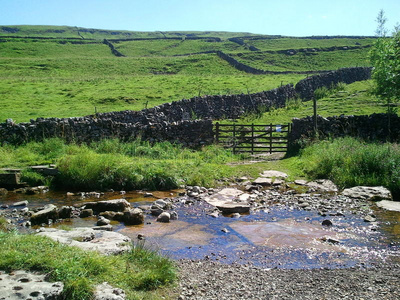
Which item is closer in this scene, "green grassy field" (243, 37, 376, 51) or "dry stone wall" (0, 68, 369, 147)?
"dry stone wall" (0, 68, 369, 147)

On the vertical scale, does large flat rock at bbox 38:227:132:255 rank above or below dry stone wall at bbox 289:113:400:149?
below

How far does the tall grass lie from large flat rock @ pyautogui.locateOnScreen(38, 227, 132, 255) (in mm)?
9530

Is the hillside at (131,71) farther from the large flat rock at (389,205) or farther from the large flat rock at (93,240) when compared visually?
the large flat rock at (389,205)

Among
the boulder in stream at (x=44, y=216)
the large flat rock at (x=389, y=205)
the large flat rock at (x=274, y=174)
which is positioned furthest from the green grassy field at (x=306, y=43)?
the boulder in stream at (x=44, y=216)

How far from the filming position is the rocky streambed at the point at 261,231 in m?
7.73

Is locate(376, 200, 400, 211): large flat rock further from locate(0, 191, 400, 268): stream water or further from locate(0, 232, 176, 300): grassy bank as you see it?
locate(0, 232, 176, 300): grassy bank

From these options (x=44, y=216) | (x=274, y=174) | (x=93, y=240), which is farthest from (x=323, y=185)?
(x=44, y=216)

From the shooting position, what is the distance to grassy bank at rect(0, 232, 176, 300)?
21.1 feet

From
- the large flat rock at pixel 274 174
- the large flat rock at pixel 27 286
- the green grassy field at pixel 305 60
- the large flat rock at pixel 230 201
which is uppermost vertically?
the green grassy field at pixel 305 60

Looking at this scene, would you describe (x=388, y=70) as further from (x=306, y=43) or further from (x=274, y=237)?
(x=306, y=43)

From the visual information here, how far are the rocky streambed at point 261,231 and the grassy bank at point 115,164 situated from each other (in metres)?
0.82

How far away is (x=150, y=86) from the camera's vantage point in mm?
40250

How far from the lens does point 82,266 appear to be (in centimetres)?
679

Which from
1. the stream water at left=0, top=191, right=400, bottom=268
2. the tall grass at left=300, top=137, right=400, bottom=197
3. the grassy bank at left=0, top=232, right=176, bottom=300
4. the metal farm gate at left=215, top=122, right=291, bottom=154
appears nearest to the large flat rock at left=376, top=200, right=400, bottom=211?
the stream water at left=0, top=191, right=400, bottom=268
